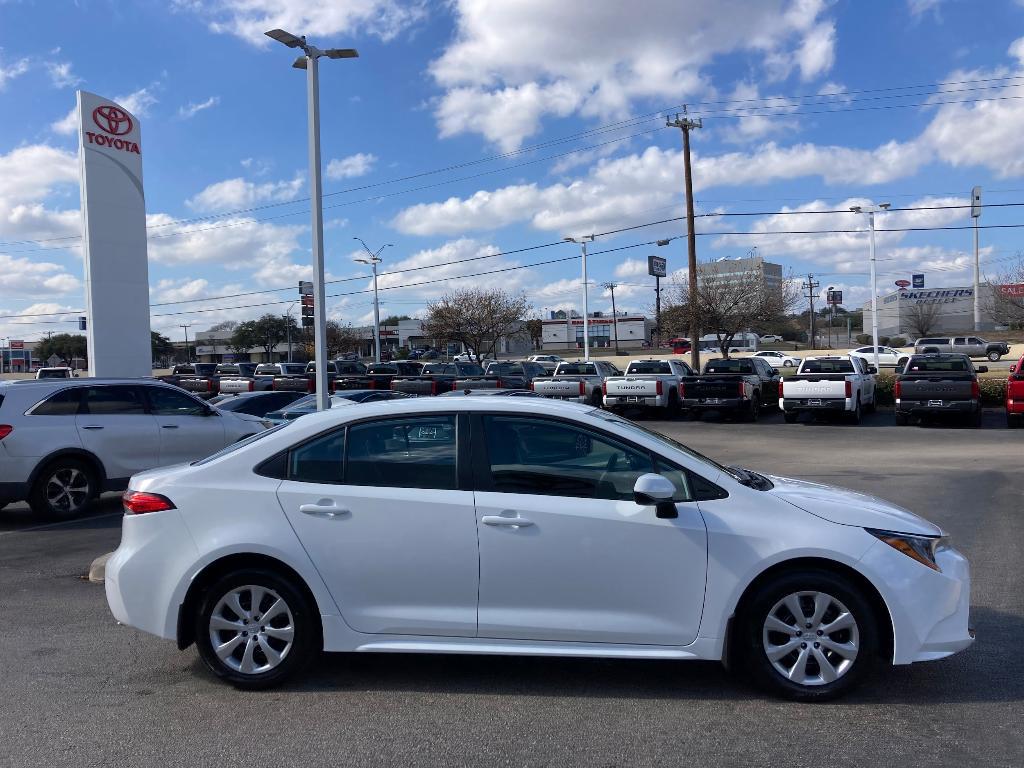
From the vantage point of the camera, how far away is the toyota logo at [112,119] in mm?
28406

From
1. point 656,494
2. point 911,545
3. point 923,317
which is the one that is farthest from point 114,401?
point 923,317

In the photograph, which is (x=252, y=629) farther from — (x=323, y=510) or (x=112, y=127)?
(x=112, y=127)

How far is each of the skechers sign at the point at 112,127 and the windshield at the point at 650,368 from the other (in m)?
18.2

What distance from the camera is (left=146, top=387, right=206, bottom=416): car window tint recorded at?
36.8 feet

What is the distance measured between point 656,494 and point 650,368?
2473cm

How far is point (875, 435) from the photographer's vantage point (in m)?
21.4

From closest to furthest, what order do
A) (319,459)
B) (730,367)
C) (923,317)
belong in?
(319,459) → (730,367) → (923,317)

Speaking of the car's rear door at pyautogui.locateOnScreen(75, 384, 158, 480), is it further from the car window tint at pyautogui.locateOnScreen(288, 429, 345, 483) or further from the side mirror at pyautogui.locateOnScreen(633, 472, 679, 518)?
the side mirror at pyautogui.locateOnScreen(633, 472, 679, 518)

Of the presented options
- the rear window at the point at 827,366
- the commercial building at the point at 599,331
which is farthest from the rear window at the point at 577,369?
the commercial building at the point at 599,331

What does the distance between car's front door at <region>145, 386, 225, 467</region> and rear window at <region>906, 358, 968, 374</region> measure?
61.2 feet

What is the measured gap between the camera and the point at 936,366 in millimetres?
23188

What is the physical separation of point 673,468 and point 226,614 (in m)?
2.60

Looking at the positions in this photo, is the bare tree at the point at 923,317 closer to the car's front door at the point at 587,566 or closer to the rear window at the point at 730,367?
the rear window at the point at 730,367

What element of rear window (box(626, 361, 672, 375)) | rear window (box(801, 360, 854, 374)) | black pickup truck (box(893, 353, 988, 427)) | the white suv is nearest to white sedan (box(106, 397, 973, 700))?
the white suv
